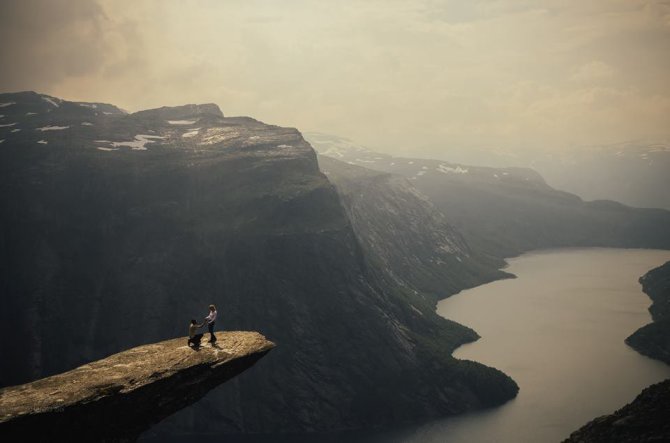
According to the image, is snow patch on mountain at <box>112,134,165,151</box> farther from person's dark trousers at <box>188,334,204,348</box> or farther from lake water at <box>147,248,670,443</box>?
person's dark trousers at <box>188,334,204,348</box>

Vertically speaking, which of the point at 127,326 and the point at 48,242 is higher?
the point at 48,242

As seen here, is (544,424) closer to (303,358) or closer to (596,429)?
(596,429)

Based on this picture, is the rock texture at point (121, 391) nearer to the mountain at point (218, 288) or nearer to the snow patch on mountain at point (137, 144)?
the mountain at point (218, 288)

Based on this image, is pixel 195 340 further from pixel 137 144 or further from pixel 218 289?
pixel 137 144

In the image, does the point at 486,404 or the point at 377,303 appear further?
the point at 377,303

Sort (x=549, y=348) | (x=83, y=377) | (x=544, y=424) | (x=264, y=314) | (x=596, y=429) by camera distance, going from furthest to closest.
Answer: (x=549, y=348), (x=264, y=314), (x=544, y=424), (x=596, y=429), (x=83, y=377)

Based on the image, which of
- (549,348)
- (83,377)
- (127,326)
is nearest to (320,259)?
(127,326)
